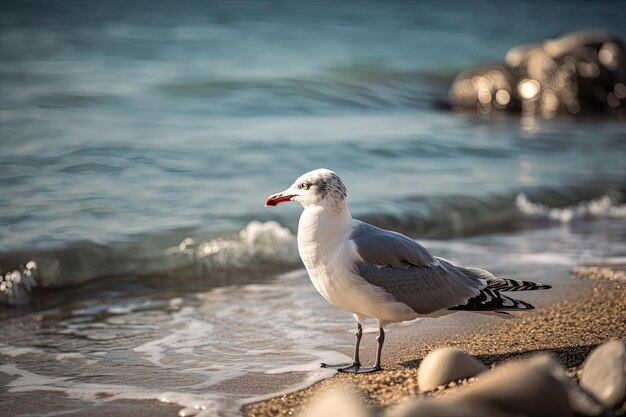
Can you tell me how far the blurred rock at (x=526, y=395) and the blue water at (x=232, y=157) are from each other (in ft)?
5.94

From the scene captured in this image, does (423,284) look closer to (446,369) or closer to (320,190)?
(320,190)

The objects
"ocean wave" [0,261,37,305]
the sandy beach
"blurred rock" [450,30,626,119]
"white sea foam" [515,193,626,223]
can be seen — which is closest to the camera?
the sandy beach

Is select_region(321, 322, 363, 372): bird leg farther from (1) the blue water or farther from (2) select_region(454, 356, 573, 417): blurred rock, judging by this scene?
(2) select_region(454, 356, 573, 417): blurred rock

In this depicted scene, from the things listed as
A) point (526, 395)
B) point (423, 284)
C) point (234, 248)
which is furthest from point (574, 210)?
point (526, 395)

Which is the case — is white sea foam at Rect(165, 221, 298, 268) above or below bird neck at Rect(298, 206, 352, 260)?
below

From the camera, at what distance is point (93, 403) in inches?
194

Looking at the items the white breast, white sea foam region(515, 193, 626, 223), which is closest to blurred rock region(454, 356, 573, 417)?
the white breast

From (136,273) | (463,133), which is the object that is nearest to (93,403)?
(136,273)

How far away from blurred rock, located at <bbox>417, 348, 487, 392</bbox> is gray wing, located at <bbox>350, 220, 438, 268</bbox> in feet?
2.65

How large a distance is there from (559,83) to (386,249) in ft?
40.5

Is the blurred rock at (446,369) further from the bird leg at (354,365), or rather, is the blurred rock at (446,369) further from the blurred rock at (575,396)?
the bird leg at (354,365)

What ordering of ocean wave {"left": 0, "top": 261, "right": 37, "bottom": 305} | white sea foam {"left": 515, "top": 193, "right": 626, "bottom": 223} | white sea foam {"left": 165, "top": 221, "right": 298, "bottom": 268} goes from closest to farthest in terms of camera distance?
1. ocean wave {"left": 0, "top": 261, "right": 37, "bottom": 305}
2. white sea foam {"left": 165, "top": 221, "right": 298, "bottom": 268}
3. white sea foam {"left": 515, "top": 193, "right": 626, "bottom": 223}

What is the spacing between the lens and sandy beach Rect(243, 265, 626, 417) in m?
4.72

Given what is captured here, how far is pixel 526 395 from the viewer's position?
3.66m
